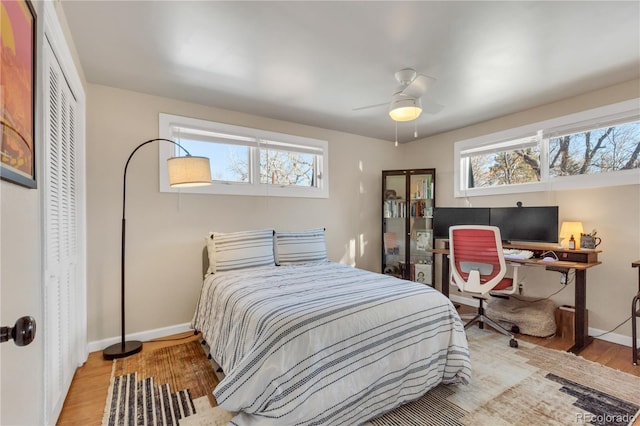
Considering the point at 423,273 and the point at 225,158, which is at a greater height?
the point at 225,158

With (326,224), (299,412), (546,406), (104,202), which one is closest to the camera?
(299,412)

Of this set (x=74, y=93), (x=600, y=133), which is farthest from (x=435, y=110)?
(x=74, y=93)

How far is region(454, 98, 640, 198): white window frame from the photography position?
277 cm

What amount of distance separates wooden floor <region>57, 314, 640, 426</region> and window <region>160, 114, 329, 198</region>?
1.62 metres

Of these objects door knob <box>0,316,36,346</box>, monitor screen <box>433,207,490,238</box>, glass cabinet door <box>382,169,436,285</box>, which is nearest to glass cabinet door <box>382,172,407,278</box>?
glass cabinet door <box>382,169,436,285</box>

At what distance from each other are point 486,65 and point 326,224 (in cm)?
258

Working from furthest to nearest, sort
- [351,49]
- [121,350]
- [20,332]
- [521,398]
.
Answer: [121,350]
[351,49]
[521,398]
[20,332]

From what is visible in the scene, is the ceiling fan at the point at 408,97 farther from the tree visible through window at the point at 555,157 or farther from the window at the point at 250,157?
the tree visible through window at the point at 555,157

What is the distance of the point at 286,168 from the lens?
389cm

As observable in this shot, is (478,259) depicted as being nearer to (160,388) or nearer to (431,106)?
(431,106)

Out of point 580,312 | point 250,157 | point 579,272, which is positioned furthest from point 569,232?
point 250,157

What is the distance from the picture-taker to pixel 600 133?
2969 mm

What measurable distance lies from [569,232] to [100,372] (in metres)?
4.47

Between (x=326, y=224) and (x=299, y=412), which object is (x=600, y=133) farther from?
(x=299, y=412)
